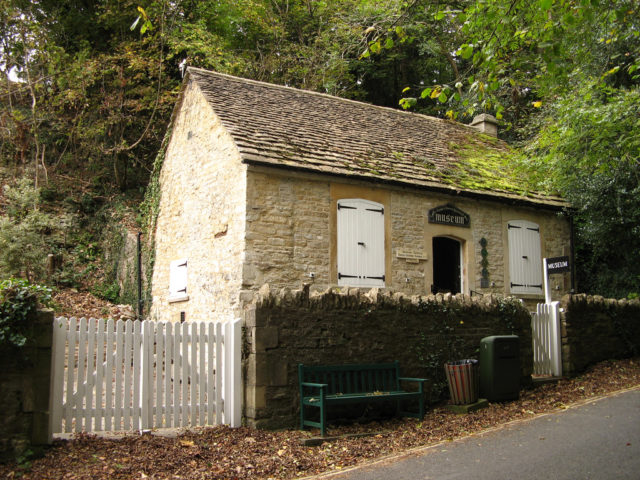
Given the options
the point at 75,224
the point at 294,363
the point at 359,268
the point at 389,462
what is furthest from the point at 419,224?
the point at 75,224

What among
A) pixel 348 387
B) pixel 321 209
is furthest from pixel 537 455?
pixel 321 209

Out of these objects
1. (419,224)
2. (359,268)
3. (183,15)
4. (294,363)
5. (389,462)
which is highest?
(183,15)

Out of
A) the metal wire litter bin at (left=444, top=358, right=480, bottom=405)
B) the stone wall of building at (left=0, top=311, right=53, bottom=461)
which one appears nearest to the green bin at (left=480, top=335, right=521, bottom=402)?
the metal wire litter bin at (left=444, top=358, right=480, bottom=405)

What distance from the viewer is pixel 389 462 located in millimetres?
6266

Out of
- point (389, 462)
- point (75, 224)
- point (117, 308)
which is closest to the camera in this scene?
point (389, 462)

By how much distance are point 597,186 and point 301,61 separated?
43.0 ft

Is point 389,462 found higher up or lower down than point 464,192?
lower down

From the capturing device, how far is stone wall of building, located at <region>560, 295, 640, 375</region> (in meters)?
11.0

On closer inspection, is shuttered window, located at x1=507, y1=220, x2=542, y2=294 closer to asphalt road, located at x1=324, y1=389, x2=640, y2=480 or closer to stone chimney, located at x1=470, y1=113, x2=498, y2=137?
stone chimney, located at x1=470, y1=113, x2=498, y2=137

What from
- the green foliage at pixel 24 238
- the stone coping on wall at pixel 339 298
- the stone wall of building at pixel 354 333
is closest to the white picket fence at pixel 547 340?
the stone wall of building at pixel 354 333

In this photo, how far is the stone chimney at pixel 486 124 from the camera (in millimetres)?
20688

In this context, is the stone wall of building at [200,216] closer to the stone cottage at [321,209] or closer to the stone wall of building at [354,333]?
the stone cottage at [321,209]

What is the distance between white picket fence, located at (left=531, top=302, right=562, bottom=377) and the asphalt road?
8.87 ft

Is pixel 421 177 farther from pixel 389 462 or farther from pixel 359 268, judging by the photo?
pixel 389 462
